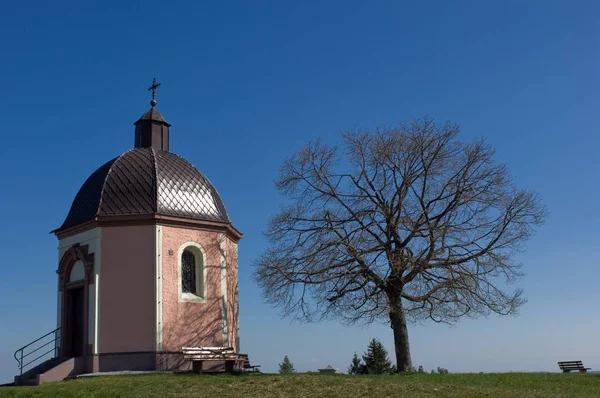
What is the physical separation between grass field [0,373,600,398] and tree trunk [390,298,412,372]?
2.48 meters

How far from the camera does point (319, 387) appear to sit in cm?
1451

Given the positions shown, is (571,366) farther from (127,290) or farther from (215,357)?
(127,290)

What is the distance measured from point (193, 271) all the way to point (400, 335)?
7317 millimetres

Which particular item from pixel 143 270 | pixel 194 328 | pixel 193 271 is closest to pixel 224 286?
pixel 193 271

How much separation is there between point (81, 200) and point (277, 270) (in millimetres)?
7640

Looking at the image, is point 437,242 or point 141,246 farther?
point 141,246

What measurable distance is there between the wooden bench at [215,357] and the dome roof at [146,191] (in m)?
4.48

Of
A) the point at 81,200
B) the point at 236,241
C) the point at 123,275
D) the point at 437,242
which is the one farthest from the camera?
the point at 236,241

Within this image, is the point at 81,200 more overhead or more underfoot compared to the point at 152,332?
more overhead

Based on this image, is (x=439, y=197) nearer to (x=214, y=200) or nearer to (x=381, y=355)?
(x=214, y=200)

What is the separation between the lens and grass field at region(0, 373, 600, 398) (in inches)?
554

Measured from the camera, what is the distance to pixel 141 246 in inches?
830

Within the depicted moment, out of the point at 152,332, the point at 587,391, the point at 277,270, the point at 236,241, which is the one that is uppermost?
the point at 236,241

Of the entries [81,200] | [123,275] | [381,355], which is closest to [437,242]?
[123,275]
